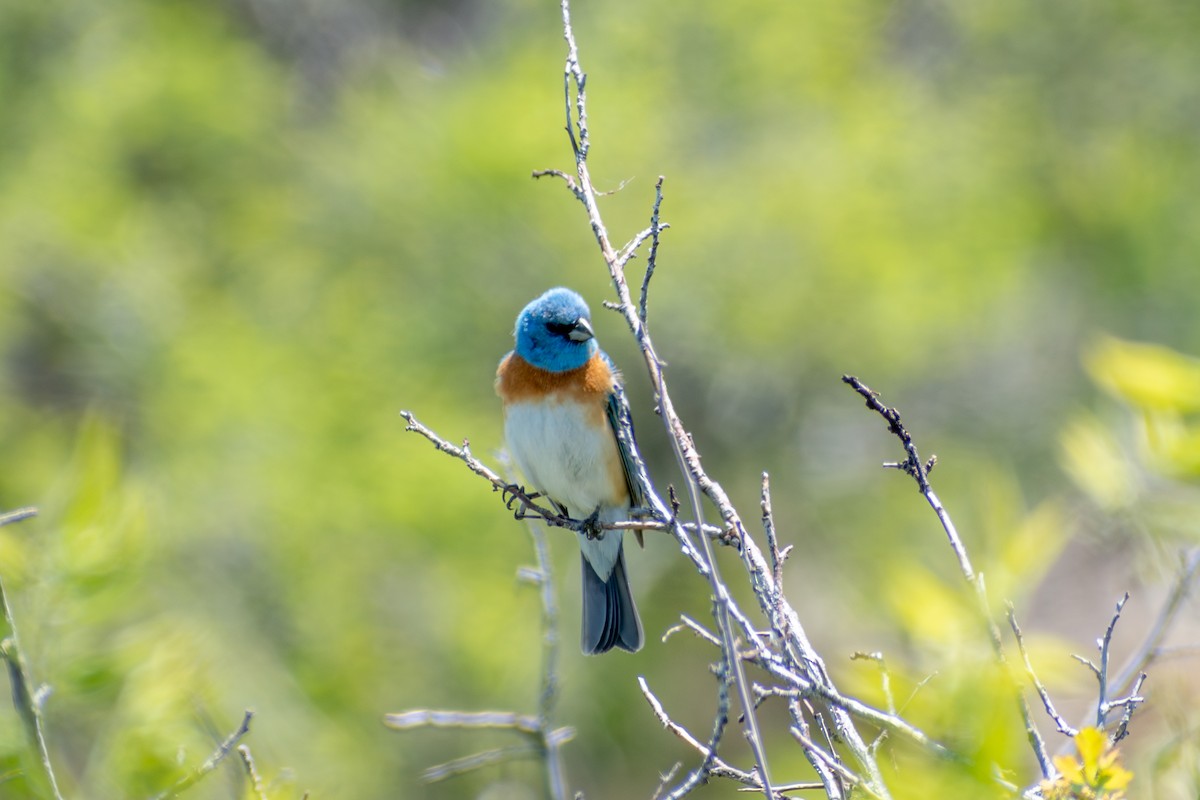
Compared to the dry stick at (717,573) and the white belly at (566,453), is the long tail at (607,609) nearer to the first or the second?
the white belly at (566,453)

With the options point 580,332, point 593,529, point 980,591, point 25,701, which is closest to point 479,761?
point 593,529

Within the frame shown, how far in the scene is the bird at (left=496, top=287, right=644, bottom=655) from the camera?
3.76 metres

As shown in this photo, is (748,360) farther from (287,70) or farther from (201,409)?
(287,70)

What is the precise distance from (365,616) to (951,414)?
13.4 ft

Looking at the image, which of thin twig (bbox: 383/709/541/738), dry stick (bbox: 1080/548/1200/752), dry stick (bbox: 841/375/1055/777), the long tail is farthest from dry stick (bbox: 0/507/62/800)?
the long tail

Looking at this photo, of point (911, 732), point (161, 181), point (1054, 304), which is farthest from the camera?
point (161, 181)

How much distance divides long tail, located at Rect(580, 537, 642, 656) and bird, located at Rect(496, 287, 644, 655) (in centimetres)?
1

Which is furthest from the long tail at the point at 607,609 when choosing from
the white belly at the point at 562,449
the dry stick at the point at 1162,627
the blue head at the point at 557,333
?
the dry stick at the point at 1162,627

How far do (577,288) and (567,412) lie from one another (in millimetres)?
4311

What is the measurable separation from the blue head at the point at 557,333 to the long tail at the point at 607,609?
648 mm

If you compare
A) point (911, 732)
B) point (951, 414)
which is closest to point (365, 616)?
point (951, 414)

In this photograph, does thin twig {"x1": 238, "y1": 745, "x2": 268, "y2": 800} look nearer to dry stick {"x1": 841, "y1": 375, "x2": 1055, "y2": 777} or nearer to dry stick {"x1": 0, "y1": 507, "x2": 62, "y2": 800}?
dry stick {"x1": 0, "y1": 507, "x2": 62, "y2": 800}

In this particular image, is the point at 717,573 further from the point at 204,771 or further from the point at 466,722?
the point at 466,722

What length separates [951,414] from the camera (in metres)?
9.09
